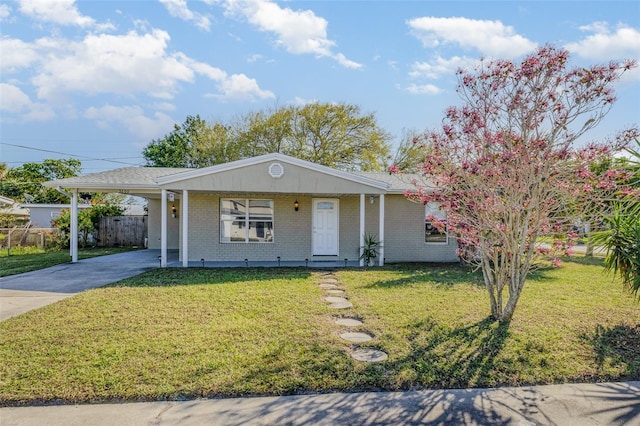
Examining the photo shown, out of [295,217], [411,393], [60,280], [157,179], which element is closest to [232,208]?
[295,217]

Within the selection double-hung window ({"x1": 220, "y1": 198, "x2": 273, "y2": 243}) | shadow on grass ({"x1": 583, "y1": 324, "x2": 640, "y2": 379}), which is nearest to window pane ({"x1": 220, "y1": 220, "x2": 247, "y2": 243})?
double-hung window ({"x1": 220, "y1": 198, "x2": 273, "y2": 243})

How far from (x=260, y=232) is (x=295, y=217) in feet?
4.37

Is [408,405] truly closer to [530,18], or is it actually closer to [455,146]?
[455,146]

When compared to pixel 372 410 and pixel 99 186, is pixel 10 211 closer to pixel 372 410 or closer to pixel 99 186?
pixel 99 186

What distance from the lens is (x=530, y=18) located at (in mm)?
7906

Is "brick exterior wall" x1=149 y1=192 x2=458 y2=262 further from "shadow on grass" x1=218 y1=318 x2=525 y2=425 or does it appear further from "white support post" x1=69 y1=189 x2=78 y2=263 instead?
"shadow on grass" x1=218 y1=318 x2=525 y2=425

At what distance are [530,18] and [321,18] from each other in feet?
18.0

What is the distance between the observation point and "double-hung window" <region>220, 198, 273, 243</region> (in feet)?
41.9

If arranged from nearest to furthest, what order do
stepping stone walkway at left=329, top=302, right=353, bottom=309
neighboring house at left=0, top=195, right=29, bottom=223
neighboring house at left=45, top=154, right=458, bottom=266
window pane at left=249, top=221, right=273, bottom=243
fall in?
stepping stone walkway at left=329, top=302, right=353, bottom=309 < neighboring house at left=45, top=154, right=458, bottom=266 < window pane at left=249, top=221, right=273, bottom=243 < neighboring house at left=0, top=195, right=29, bottom=223

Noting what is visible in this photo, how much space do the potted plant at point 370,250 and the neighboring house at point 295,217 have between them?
0.21 m

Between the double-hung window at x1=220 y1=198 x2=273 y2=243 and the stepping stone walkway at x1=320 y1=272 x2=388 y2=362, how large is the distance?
4.08 meters

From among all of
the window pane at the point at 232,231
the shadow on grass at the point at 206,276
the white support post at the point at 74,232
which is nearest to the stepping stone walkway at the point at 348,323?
the shadow on grass at the point at 206,276

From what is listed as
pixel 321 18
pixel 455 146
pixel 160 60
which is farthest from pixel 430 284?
pixel 160 60

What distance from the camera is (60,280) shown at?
913 cm
